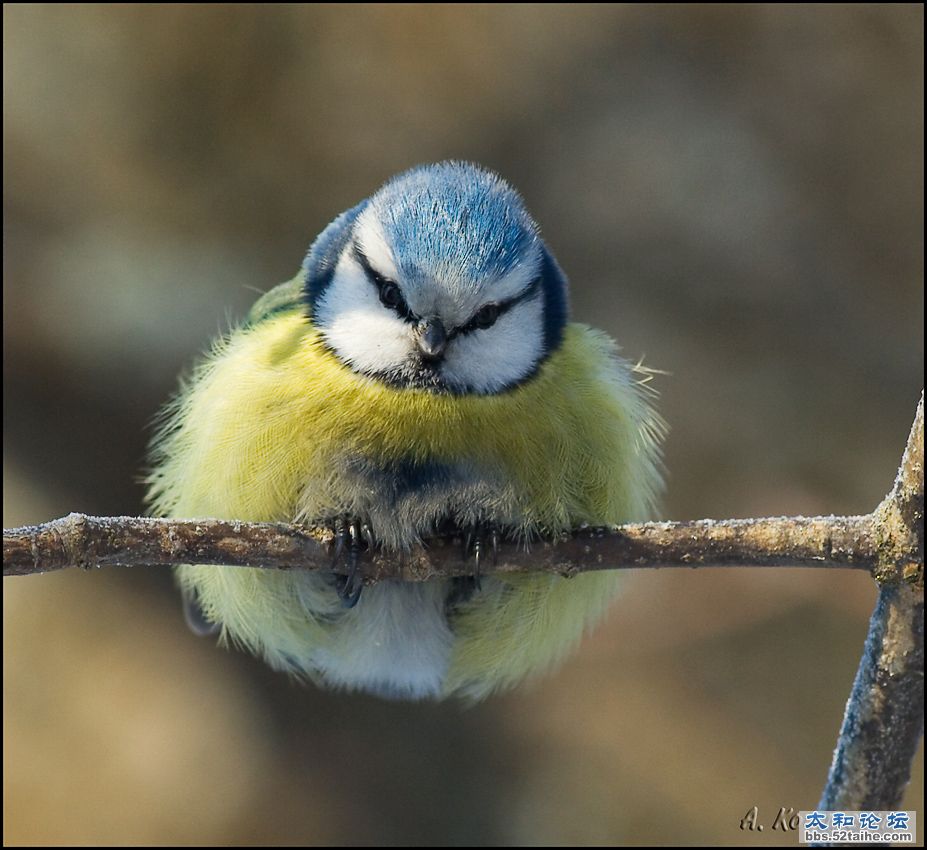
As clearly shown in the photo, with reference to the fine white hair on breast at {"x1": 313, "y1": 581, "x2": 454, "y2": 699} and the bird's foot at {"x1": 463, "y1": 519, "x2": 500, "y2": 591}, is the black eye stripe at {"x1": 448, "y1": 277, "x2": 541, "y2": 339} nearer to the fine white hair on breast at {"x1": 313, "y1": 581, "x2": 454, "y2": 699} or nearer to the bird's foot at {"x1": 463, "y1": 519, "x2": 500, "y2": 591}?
the bird's foot at {"x1": 463, "y1": 519, "x2": 500, "y2": 591}

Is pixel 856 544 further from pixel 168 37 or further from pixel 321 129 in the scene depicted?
pixel 168 37

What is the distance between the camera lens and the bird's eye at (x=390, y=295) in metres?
1.42

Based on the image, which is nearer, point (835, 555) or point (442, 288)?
point (835, 555)

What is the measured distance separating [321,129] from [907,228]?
5.80 feet

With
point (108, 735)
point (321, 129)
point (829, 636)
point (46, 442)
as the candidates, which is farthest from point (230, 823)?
point (321, 129)

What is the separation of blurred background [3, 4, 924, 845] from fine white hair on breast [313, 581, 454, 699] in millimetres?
1284

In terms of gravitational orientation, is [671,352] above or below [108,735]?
above

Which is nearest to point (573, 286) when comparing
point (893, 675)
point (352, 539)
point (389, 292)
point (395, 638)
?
point (395, 638)

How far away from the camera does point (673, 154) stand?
315 centimetres

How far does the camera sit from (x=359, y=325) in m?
1.48

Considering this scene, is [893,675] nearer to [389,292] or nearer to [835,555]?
[835,555]

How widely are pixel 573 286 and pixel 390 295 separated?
183 cm

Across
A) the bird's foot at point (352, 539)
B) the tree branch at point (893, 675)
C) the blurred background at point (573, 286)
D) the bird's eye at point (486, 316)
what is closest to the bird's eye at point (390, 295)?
the bird's eye at point (486, 316)

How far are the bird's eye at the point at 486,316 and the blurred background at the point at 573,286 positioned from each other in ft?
5.42
